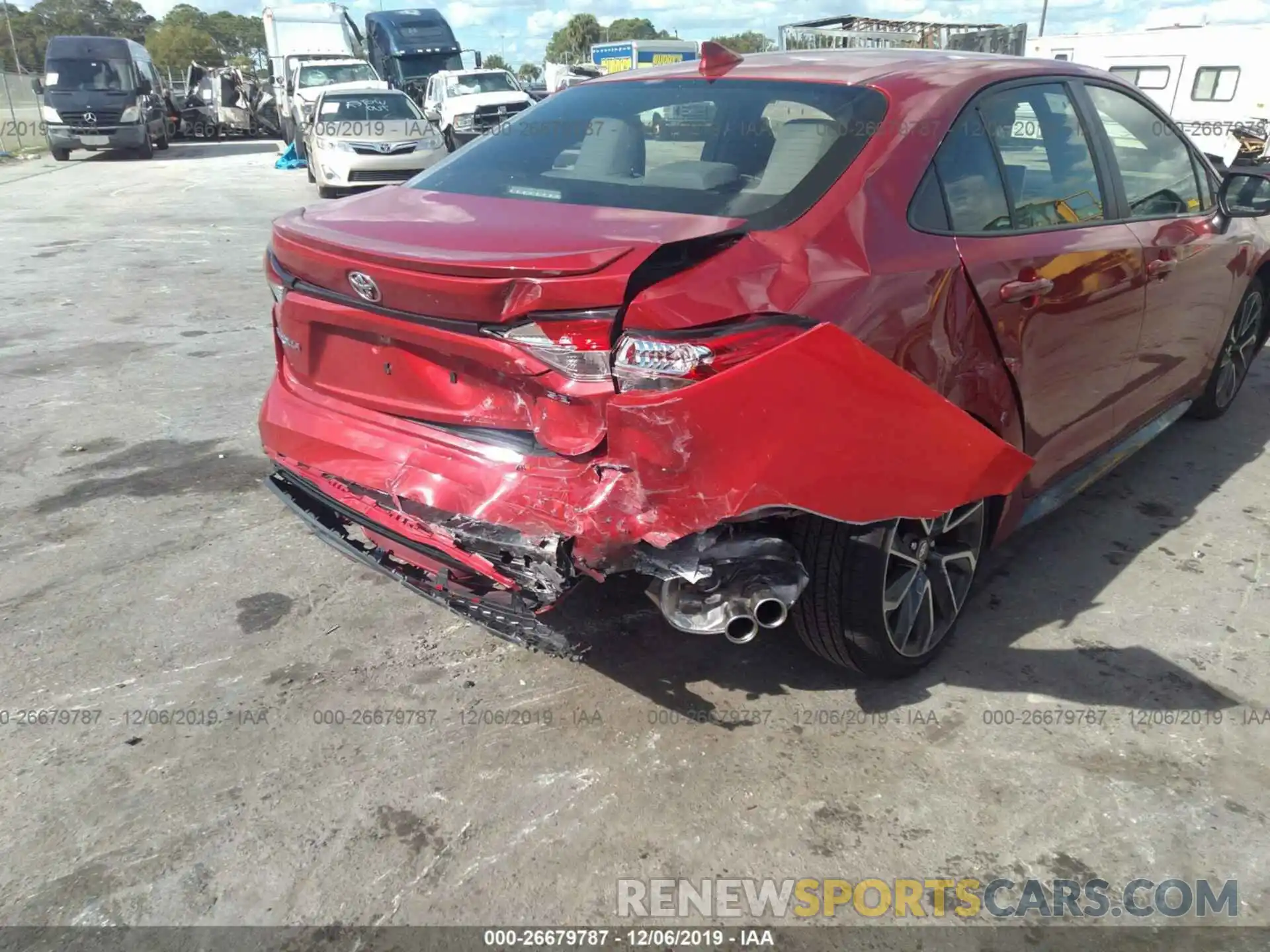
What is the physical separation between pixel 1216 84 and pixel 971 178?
1901 centimetres

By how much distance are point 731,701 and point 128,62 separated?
82.0 feet

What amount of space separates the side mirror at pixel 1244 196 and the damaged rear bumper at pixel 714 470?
270 centimetres

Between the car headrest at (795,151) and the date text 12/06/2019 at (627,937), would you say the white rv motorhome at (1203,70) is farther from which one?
the date text 12/06/2019 at (627,937)

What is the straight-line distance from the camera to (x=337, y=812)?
2.43m

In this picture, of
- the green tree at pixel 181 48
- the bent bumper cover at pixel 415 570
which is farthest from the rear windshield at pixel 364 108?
the green tree at pixel 181 48

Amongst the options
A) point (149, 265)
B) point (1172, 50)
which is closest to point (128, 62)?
point (149, 265)

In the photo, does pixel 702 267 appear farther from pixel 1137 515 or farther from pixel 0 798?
pixel 1137 515

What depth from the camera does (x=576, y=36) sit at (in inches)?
3627

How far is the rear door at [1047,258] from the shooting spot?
9.05 ft

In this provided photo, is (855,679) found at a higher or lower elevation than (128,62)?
lower

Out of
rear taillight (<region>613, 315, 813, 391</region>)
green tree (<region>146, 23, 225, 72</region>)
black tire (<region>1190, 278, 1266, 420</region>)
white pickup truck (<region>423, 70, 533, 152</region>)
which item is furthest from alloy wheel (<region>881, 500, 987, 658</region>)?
green tree (<region>146, 23, 225, 72</region>)

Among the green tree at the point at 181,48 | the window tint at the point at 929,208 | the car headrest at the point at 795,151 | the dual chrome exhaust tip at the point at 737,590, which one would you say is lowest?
the dual chrome exhaust tip at the point at 737,590

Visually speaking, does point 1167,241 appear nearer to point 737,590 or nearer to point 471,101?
point 737,590

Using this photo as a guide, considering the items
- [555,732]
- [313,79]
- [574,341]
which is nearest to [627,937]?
[555,732]
